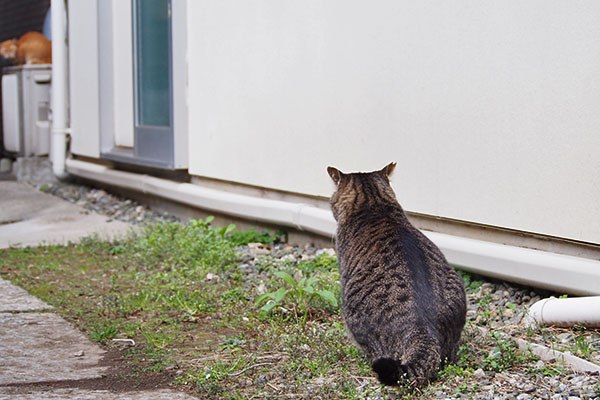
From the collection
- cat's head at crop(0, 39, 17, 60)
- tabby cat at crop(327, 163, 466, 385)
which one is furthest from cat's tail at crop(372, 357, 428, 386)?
cat's head at crop(0, 39, 17, 60)

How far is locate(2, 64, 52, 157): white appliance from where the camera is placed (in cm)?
976

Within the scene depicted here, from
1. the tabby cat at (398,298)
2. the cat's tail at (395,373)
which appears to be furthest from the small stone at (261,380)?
the cat's tail at (395,373)

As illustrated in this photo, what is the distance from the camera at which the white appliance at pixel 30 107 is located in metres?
9.76

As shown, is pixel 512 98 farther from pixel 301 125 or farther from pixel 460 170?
pixel 301 125

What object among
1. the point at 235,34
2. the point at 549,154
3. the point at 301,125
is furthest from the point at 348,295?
the point at 235,34

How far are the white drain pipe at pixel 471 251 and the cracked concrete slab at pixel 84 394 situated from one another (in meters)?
1.85

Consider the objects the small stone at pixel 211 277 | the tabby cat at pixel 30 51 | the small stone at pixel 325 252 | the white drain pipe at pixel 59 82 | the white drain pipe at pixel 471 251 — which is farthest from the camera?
the tabby cat at pixel 30 51

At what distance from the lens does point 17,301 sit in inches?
177

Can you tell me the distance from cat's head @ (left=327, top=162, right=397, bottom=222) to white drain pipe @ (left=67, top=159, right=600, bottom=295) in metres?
0.72

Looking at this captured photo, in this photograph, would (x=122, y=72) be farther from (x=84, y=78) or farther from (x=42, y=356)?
(x=42, y=356)

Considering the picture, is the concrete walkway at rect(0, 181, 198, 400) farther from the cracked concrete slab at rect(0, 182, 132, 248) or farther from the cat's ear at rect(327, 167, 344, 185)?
the cat's ear at rect(327, 167, 344, 185)

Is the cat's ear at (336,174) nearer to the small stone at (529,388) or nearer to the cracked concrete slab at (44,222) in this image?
the small stone at (529,388)

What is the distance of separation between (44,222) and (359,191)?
4.33 meters

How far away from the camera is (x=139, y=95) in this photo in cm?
743
